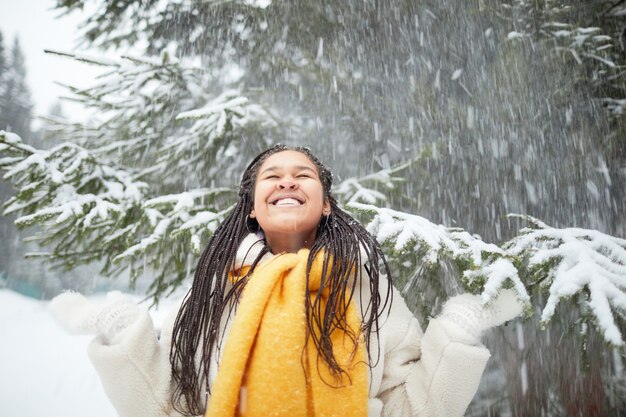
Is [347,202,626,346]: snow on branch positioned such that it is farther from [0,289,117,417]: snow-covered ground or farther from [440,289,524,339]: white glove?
[0,289,117,417]: snow-covered ground

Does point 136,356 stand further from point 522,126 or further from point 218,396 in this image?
point 522,126

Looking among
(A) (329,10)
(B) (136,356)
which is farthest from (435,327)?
(A) (329,10)

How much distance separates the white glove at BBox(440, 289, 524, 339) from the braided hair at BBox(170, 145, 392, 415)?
1.07 feet

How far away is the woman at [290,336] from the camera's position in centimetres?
154

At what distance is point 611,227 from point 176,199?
4608 mm

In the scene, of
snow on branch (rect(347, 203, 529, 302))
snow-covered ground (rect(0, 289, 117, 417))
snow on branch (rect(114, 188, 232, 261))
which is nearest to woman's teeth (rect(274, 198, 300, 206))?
snow on branch (rect(347, 203, 529, 302))

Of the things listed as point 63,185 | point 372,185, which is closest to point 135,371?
point 63,185

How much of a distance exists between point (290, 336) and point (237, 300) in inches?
14.6

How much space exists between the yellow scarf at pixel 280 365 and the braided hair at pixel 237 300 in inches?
1.8

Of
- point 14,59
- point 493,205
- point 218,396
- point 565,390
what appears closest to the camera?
point 218,396

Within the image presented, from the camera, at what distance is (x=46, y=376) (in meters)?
6.77

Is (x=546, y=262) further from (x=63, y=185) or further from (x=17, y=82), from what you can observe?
(x=17, y=82)

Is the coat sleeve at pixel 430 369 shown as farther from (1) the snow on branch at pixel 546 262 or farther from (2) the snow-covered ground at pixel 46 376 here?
(2) the snow-covered ground at pixel 46 376

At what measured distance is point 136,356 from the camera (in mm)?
1575
